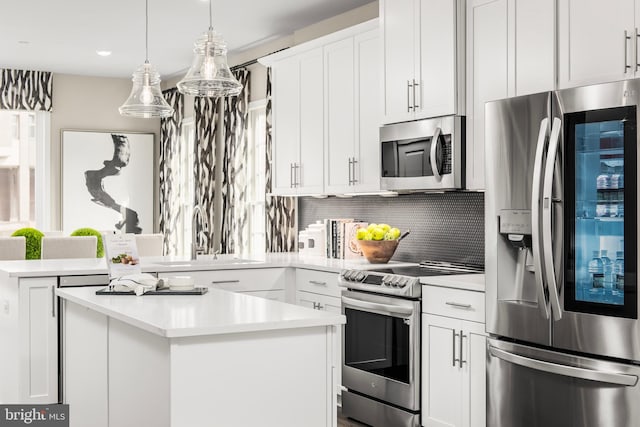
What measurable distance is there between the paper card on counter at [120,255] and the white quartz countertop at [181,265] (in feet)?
3.22

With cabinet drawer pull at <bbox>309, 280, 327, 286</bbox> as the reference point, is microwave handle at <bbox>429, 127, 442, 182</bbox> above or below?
above

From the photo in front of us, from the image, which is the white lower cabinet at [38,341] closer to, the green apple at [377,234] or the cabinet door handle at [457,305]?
the green apple at [377,234]

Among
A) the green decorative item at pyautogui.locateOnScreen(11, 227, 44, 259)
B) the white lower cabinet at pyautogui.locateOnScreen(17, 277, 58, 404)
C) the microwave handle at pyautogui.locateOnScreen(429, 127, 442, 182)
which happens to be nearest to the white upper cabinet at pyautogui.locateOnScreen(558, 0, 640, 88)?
the microwave handle at pyautogui.locateOnScreen(429, 127, 442, 182)

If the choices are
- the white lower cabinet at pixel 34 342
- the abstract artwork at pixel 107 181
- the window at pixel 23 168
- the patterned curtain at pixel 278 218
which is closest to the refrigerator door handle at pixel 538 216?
the white lower cabinet at pixel 34 342

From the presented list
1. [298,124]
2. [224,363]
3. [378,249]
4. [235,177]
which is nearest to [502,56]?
[378,249]

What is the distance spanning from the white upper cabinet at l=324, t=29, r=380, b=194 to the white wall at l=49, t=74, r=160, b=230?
15.8 feet

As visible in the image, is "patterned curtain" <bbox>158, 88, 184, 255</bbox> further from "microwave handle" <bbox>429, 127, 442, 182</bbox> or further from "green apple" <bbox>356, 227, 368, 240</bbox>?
"microwave handle" <bbox>429, 127, 442, 182</bbox>

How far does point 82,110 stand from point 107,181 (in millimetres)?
905

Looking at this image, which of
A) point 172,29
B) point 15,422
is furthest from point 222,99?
point 15,422

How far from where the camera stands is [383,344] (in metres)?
4.24

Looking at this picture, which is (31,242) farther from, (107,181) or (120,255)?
(120,255)

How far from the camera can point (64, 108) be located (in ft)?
30.5

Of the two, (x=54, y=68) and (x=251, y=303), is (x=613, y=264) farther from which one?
(x=54, y=68)

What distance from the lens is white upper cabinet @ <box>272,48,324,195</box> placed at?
218 inches
